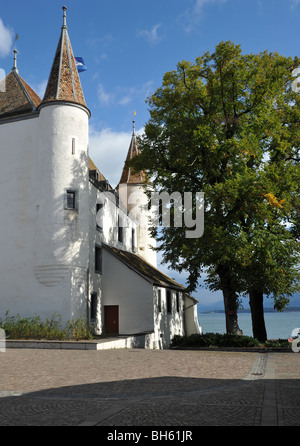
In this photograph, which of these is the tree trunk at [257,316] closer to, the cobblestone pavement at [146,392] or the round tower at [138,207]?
the cobblestone pavement at [146,392]

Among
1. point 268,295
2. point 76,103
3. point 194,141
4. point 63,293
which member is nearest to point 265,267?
point 268,295

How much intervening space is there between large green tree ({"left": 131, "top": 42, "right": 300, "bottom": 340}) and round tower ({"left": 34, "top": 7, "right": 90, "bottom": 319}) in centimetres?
384

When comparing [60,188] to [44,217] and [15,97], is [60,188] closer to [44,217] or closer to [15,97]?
[44,217]

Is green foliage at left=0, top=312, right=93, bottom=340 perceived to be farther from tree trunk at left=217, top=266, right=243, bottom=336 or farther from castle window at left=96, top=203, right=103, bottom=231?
tree trunk at left=217, top=266, right=243, bottom=336

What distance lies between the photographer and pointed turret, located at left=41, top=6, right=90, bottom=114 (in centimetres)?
2369

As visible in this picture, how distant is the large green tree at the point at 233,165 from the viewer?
63.5ft

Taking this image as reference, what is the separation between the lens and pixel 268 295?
21.5 m

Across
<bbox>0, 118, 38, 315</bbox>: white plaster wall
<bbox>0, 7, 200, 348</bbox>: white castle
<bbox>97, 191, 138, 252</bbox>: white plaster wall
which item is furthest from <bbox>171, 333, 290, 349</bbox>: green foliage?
<bbox>97, 191, 138, 252</bbox>: white plaster wall

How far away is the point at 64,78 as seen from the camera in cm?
2447

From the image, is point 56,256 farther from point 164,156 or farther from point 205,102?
point 205,102

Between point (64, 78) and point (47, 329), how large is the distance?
1454 centimetres

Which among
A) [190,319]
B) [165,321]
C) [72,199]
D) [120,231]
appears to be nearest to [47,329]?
[72,199]

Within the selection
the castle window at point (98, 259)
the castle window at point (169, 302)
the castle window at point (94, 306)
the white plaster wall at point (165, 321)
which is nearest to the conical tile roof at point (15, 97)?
the castle window at point (98, 259)

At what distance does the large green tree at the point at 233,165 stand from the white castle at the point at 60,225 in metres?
3.76
